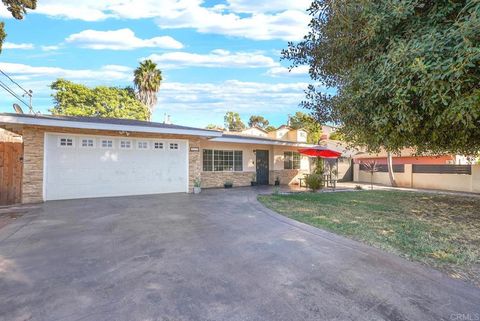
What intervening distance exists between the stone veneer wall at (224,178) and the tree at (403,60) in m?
9.12

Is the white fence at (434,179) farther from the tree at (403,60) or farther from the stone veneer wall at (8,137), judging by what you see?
the stone veneer wall at (8,137)

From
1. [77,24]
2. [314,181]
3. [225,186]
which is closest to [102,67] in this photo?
[77,24]

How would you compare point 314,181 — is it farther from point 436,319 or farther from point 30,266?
point 30,266

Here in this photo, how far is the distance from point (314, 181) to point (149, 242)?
9.86 metres

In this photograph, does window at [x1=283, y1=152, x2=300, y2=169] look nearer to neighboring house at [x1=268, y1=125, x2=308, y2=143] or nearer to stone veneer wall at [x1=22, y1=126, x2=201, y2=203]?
neighboring house at [x1=268, y1=125, x2=308, y2=143]

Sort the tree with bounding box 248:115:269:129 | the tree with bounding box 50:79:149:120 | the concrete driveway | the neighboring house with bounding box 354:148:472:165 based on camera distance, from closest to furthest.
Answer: the concrete driveway → the neighboring house with bounding box 354:148:472:165 → the tree with bounding box 50:79:149:120 → the tree with bounding box 248:115:269:129

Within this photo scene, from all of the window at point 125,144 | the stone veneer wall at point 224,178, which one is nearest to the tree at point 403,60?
the window at point 125,144

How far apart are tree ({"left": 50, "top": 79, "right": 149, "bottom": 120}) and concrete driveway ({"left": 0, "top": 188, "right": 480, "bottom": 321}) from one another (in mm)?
23156

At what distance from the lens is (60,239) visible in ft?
15.8

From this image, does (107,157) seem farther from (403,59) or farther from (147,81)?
(147,81)

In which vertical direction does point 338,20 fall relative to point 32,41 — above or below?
below

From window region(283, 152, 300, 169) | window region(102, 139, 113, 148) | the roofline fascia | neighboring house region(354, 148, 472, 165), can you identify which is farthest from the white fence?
window region(102, 139, 113, 148)

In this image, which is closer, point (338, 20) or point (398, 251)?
point (398, 251)

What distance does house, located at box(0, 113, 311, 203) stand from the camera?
8.66 meters
